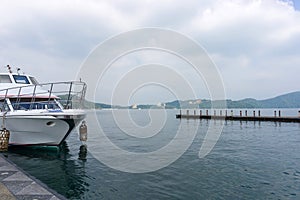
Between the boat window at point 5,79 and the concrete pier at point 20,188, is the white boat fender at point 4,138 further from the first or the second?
the concrete pier at point 20,188

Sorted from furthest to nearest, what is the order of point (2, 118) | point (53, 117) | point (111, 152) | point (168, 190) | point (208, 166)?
point (111, 152)
point (2, 118)
point (53, 117)
point (208, 166)
point (168, 190)

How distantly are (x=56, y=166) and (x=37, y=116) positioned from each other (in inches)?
111

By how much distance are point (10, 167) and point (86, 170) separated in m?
3.14

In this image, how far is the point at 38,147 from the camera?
14156mm

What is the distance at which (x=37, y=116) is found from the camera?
1214 cm

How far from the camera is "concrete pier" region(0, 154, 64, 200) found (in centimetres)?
548

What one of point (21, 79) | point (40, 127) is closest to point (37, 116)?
point (40, 127)

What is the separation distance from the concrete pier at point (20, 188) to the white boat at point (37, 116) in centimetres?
502

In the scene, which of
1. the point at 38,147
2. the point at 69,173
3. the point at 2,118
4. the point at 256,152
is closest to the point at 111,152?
the point at 38,147

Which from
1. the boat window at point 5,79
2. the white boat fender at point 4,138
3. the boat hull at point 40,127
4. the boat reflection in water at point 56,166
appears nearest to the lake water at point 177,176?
the boat reflection in water at point 56,166

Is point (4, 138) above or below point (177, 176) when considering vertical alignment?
above

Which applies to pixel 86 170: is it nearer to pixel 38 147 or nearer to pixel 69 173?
pixel 69 173

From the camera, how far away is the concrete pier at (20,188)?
5.48 metres

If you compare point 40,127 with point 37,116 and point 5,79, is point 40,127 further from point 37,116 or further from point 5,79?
point 5,79
